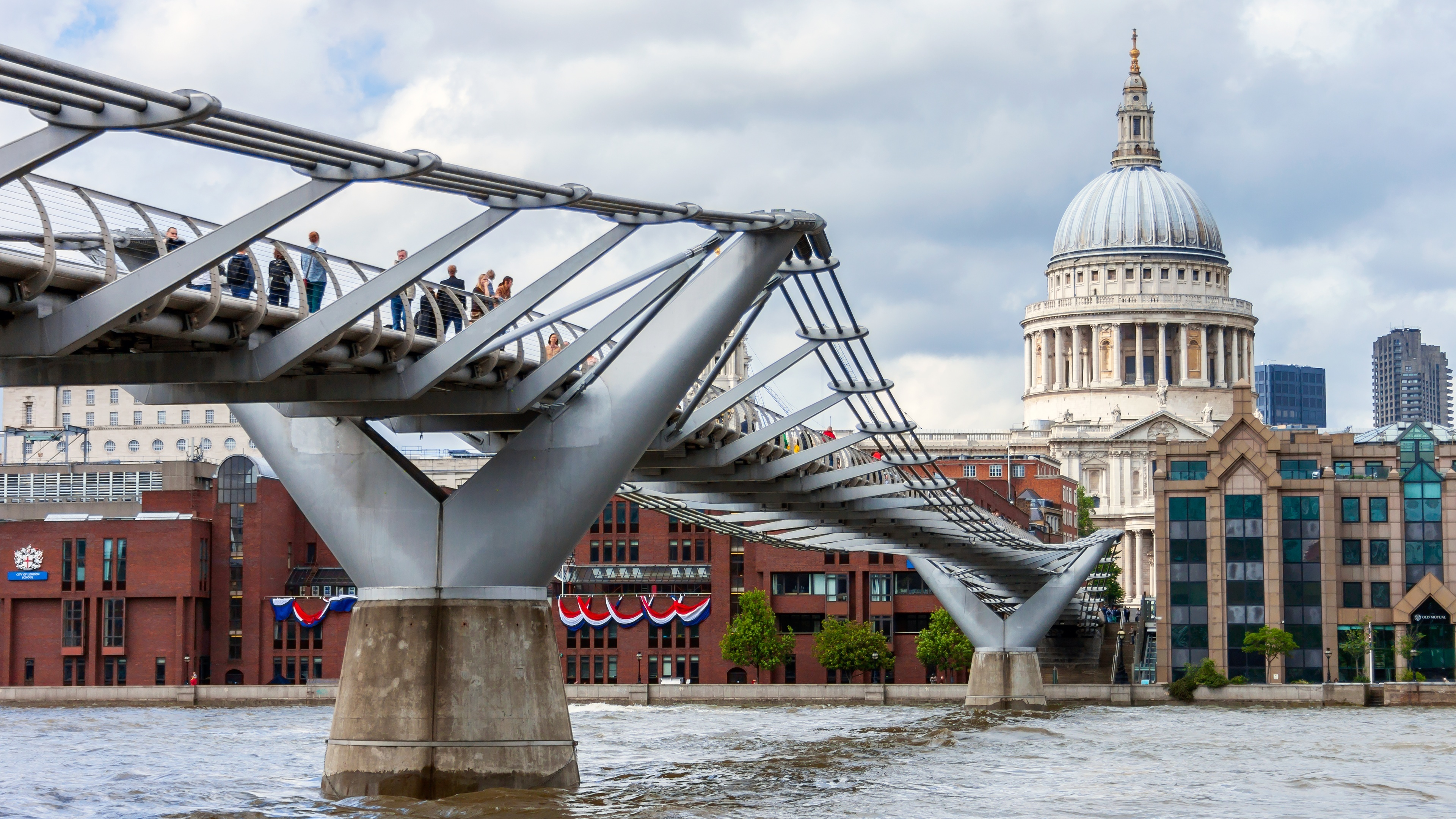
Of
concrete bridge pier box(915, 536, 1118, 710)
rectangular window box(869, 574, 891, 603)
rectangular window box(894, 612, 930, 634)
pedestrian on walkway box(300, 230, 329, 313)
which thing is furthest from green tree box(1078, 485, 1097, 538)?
pedestrian on walkway box(300, 230, 329, 313)

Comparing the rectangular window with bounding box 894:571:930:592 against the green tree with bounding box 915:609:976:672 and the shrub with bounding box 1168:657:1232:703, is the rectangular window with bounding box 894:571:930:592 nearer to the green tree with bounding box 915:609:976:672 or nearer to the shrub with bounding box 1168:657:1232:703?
the green tree with bounding box 915:609:976:672

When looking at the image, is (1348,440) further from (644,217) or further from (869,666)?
(644,217)

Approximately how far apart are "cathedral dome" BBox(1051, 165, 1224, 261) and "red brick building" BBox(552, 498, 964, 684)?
8342 cm

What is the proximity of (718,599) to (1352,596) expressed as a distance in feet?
105

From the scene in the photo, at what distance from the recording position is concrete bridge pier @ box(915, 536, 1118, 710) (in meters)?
79.9

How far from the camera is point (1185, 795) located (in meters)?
39.9

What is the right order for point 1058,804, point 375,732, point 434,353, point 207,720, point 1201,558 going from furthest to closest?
point 1201,558, point 207,720, point 1058,804, point 375,732, point 434,353

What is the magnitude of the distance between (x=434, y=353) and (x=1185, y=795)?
18.7 m

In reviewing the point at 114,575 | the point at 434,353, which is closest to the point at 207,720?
the point at 114,575

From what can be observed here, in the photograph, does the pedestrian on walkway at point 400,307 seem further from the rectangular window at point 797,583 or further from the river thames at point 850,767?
the rectangular window at point 797,583

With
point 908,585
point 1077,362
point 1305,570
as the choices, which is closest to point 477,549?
point 1305,570

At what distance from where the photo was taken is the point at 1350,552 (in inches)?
3561

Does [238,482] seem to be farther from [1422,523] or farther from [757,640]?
[1422,523]

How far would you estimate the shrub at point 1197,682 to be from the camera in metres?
85.7
